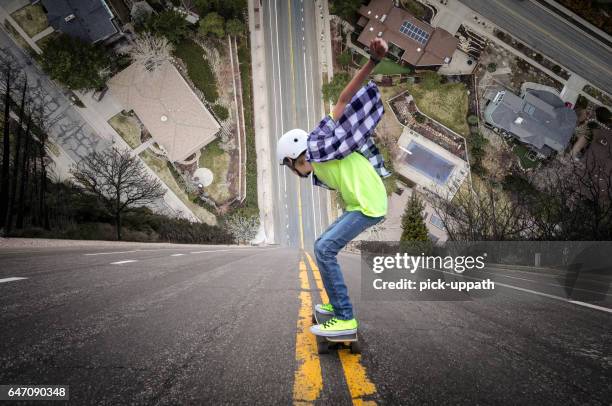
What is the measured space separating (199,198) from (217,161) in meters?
3.99

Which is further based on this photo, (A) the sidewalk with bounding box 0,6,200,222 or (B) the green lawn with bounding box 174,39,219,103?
(B) the green lawn with bounding box 174,39,219,103

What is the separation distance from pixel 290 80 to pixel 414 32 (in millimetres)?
12431

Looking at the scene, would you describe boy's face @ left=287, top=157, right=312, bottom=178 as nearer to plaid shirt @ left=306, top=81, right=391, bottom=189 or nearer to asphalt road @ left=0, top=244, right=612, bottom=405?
plaid shirt @ left=306, top=81, right=391, bottom=189

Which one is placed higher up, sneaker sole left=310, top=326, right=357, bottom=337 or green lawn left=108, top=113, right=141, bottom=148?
green lawn left=108, top=113, right=141, bottom=148

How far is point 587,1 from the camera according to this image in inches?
914

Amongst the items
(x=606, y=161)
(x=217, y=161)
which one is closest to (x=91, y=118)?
(x=217, y=161)

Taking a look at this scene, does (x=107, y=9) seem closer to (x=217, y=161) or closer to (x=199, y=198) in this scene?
(x=217, y=161)

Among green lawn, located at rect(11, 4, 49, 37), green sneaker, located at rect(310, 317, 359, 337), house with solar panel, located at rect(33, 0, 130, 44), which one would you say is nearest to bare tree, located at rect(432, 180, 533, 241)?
green sneaker, located at rect(310, 317, 359, 337)

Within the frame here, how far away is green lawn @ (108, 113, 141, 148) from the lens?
89.9 ft

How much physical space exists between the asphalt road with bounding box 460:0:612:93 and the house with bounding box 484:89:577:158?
2869 millimetres

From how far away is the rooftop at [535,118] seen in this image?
2592 cm

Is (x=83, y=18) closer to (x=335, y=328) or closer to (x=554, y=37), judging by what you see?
(x=335, y=328)

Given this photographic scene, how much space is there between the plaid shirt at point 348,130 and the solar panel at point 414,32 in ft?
95.6

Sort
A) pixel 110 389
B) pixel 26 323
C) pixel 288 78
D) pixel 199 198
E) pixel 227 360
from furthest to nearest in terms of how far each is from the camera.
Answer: pixel 288 78 → pixel 199 198 → pixel 26 323 → pixel 227 360 → pixel 110 389
